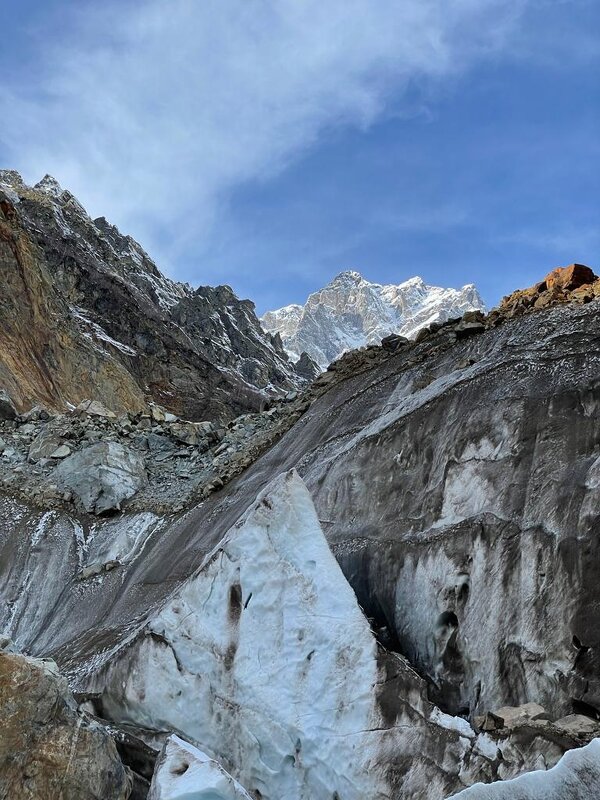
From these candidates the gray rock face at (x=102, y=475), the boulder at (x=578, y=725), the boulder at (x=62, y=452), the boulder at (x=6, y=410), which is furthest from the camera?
the boulder at (x=6, y=410)

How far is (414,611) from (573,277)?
24.5 feet

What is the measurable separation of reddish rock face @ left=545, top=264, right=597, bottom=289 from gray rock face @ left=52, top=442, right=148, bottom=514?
543 inches

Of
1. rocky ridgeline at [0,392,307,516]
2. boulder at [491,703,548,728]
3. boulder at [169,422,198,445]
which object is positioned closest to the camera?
boulder at [491,703,548,728]

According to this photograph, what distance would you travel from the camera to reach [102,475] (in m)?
22.7

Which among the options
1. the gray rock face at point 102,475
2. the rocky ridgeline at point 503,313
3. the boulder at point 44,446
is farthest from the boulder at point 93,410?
the rocky ridgeline at point 503,313

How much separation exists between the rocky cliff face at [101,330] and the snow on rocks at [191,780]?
2711 centimetres

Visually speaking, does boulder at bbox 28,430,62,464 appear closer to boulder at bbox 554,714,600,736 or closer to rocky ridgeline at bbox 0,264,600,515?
rocky ridgeline at bbox 0,264,600,515

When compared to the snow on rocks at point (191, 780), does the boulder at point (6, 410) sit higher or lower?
higher

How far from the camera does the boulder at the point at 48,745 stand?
706cm

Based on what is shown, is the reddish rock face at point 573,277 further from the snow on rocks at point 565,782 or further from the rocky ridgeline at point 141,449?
the snow on rocks at point 565,782

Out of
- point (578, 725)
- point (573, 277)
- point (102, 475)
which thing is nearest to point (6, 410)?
point (102, 475)

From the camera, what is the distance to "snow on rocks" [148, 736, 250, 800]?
284 inches

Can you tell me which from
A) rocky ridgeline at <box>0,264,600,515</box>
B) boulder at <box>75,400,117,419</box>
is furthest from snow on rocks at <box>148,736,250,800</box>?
boulder at <box>75,400,117,419</box>

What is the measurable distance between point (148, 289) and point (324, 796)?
80.6 meters
